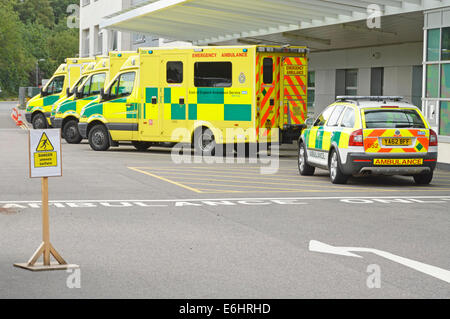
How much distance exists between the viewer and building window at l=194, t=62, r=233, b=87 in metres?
22.2

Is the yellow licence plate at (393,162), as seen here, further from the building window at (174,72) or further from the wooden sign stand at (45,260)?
the building window at (174,72)

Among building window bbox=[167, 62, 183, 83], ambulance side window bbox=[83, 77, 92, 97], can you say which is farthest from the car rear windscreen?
ambulance side window bbox=[83, 77, 92, 97]

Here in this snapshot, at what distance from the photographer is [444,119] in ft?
69.5

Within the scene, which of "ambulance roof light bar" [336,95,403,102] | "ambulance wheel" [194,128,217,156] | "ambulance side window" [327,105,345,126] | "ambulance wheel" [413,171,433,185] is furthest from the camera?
"ambulance wheel" [194,128,217,156]

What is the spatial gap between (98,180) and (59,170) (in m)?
7.98

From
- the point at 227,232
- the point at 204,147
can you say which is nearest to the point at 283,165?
the point at 204,147

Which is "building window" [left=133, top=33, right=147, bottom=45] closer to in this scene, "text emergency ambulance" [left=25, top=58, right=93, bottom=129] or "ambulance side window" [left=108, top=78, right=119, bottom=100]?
"text emergency ambulance" [left=25, top=58, right=93, bottom=129]

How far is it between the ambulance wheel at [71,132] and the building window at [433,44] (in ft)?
41.8

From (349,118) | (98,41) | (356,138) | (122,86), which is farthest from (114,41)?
(356,138)

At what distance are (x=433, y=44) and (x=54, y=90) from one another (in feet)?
57.0

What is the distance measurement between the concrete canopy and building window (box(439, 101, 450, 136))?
8.15ft

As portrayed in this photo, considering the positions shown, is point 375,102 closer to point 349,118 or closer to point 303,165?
point 349,118

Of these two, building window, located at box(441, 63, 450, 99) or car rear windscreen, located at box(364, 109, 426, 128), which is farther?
building window, located at box(441, 63, 450, 99)
